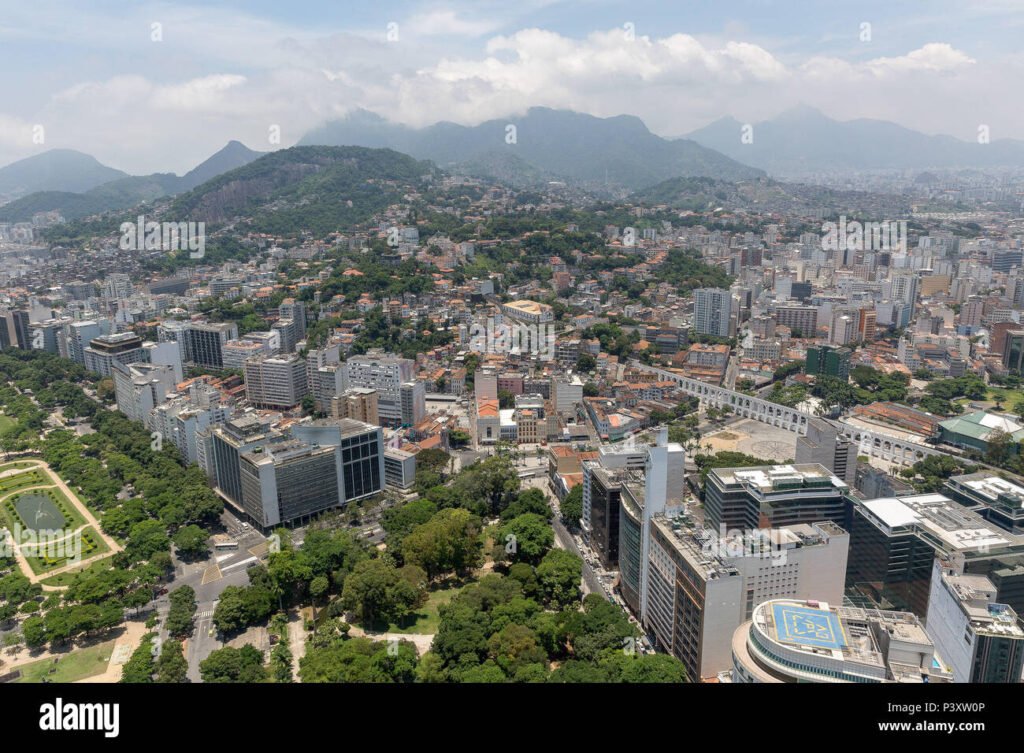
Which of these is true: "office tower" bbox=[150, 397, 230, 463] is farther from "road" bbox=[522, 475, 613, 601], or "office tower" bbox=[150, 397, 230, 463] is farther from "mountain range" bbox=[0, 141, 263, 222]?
"mountain range" bbox=[0, 141, 263, 222]

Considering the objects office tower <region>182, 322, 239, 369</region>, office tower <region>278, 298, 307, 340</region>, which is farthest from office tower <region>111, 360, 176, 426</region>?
office tower <region>278, 298, 307, 340</region>

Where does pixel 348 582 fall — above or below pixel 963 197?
below

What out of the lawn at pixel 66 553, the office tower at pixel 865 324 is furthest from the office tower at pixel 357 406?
the office tower at pixel 865 324
